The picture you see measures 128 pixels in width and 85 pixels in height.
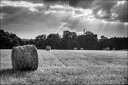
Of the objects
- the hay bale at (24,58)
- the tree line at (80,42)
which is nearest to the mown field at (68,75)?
the hay bale at (24,58)

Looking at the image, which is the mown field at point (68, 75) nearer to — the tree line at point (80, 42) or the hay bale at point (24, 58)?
the hay bale at point (24, 58)

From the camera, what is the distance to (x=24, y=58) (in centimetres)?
1134

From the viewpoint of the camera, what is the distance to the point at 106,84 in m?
7.21

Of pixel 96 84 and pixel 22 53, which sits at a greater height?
pixel 22 53

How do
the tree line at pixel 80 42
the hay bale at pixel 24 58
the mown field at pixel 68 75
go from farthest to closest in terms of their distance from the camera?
the tree line at pixel 80 42 → the hay bale at pixel 24 58 → the mown field at pixel 68 75

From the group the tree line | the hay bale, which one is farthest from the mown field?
the tree line

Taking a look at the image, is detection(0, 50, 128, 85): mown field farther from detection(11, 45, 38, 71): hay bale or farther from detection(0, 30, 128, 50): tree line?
detection(0, 30, 128, 50): tree line

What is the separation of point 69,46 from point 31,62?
66.8m

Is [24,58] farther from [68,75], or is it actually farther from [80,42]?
[80,42]

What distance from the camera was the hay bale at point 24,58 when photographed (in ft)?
36.5

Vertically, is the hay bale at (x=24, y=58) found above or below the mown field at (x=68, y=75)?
above

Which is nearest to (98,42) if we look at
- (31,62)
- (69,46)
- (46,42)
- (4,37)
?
(69,46)

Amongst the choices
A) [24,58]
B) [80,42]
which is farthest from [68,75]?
[80,42]

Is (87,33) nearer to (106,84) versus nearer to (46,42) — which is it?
(46,42)
